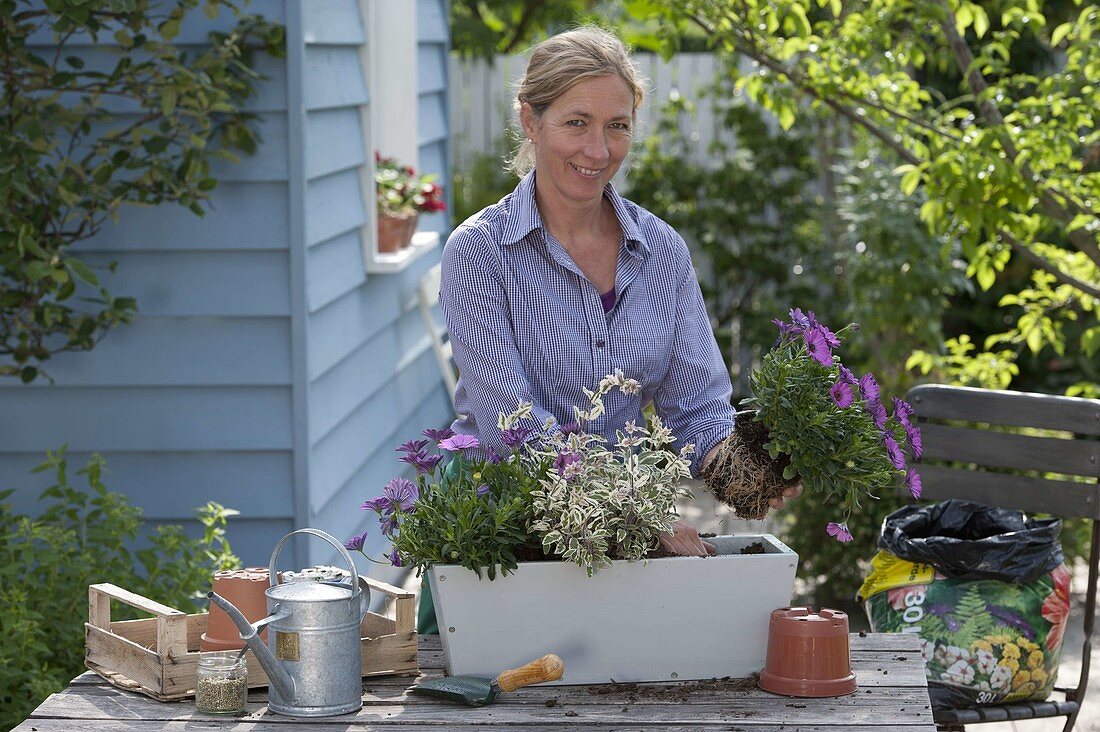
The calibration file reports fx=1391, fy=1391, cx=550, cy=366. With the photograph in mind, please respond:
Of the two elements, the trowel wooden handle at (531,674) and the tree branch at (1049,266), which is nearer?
the trowel wooden handle at (531,674)

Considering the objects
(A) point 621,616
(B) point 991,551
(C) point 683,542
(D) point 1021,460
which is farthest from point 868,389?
(D) point 1021,460

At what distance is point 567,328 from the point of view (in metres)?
2.34

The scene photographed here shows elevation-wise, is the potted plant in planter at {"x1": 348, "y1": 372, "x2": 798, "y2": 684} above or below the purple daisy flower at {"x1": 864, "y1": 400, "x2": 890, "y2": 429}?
below

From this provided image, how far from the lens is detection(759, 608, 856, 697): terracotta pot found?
192 cm

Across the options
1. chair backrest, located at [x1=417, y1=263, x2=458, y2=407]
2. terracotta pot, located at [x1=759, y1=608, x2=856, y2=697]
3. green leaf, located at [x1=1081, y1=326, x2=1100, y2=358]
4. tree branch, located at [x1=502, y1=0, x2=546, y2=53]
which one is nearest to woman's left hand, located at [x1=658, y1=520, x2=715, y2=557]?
terracotta pot, located at [x1=759, y1=608, x2=856, y2=697]

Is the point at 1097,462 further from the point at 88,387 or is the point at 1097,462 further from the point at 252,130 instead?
the point at 88,387

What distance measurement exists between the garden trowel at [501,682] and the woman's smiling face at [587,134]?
32.6 inches

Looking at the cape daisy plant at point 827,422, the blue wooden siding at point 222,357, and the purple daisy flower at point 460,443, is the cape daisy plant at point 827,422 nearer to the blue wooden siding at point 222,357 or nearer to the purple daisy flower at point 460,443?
the purple daisy flower at point 460,443

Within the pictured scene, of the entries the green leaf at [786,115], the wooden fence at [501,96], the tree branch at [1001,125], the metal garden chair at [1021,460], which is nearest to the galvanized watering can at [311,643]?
the metal garden chair at [1021,460]

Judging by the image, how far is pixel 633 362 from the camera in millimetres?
2385

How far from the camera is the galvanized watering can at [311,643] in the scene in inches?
71.1

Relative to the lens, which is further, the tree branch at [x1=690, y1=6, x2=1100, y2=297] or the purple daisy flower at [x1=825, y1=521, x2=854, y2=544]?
the tree branch at [x1=690, y1=6, x2=1100, y2=297]

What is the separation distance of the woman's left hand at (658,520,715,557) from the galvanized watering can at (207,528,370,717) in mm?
448

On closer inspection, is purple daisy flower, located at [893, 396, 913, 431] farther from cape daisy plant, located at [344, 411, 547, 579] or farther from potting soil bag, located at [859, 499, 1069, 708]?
potting soil bag, located at [859, 499, 1069, 708]
